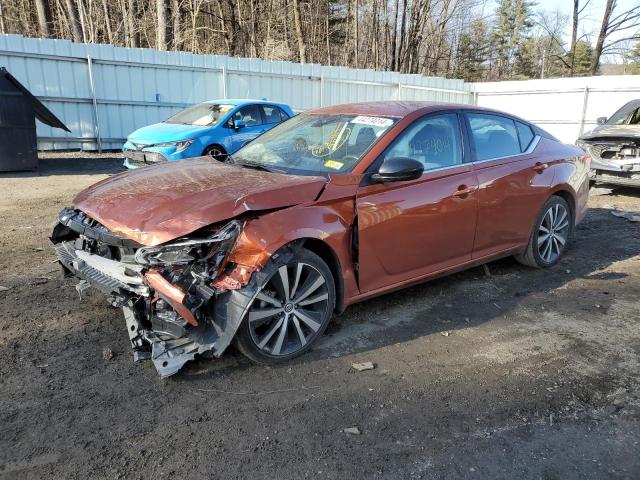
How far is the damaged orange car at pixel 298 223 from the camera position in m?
3.06

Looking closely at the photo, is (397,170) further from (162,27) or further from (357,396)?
(162,27)

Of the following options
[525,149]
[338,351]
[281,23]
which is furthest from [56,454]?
[281,23]

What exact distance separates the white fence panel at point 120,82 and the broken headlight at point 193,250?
12.6 m

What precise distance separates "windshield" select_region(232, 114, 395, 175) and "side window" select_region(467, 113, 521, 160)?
39.8 inches

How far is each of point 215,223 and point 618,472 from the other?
251cm

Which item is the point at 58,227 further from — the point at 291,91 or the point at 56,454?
the point at 291,91

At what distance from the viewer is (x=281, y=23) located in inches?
1261

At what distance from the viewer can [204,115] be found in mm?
10930

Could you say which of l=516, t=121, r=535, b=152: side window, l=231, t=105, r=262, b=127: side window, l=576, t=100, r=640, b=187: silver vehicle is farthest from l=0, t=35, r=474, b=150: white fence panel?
l=516, t=121, r=535, b=152: side window

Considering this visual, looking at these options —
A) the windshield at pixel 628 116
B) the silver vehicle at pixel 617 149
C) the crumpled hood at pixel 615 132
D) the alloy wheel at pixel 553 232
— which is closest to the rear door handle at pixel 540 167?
the alloy wheel at pixel 553 232

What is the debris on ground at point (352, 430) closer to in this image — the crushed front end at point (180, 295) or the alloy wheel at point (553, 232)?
the crushed front end at point (180, 295)

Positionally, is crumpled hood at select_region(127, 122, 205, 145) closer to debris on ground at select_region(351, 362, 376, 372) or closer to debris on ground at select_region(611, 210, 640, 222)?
debris on ground at select_region(351, 362, 376, 372)

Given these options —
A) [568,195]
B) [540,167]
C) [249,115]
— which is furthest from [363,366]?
[249,115]

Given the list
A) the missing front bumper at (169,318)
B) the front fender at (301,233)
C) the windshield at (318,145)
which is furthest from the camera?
the windshield at (318,145)
